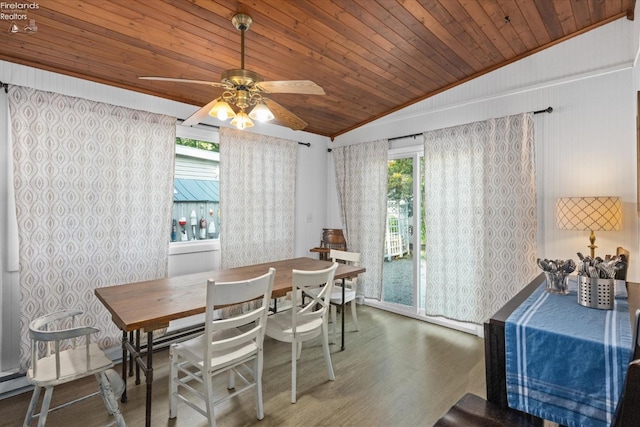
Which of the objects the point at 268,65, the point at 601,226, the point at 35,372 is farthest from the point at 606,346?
the point at 268,65

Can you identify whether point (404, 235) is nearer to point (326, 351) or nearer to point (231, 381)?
point (326, 351)

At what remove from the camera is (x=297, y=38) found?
2443mm

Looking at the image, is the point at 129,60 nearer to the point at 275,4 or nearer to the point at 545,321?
the point at 275,4

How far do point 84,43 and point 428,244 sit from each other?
11.9 ft

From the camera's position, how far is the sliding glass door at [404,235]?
3938 millimetres

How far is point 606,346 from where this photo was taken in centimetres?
105

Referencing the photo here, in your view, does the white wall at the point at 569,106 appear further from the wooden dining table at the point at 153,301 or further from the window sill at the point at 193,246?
the wooden dining table at the point at 153,301

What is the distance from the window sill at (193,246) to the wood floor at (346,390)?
972 mm

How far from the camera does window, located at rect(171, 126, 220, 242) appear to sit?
134 inches

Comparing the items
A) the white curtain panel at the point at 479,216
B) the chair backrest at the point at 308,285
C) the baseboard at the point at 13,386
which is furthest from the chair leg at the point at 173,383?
the white curtain panel at the point at 479,216

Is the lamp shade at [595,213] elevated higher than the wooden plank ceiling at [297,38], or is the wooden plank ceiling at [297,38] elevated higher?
the wooden plank ceiling at [297,38]

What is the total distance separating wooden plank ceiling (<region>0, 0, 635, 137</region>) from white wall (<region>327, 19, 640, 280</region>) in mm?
164

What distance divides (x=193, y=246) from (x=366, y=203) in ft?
7.33

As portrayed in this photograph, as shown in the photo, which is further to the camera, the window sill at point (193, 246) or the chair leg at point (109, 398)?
the window sill at point (193, 246)
